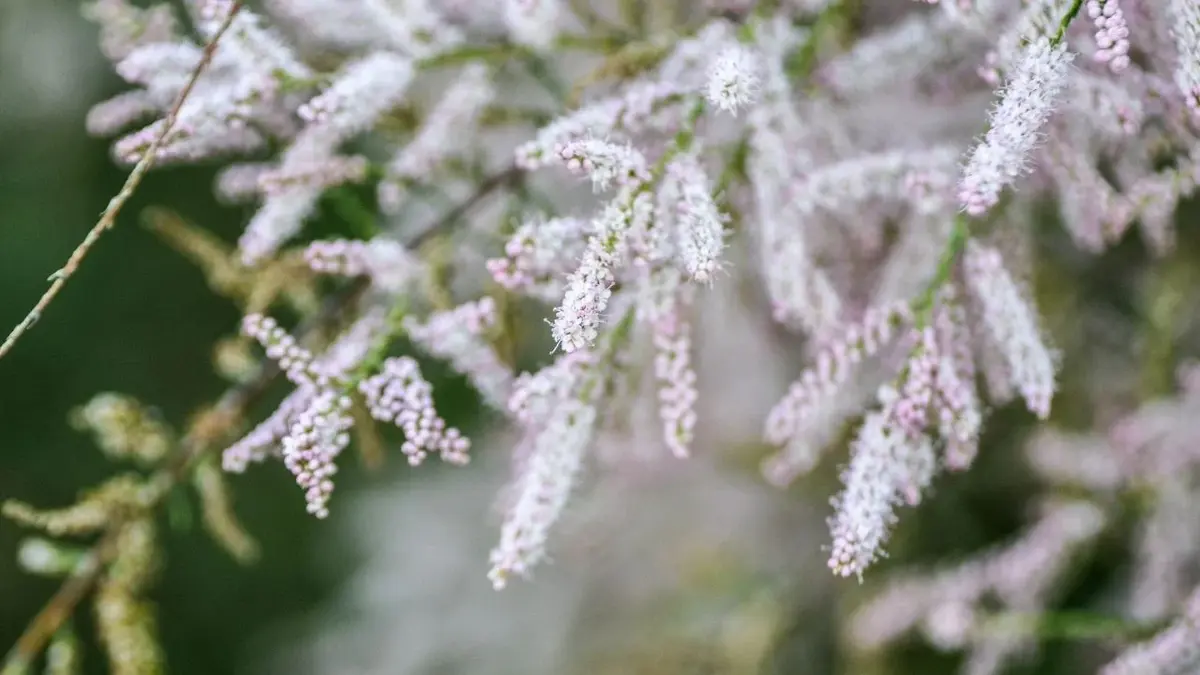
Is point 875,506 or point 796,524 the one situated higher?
point 796,524

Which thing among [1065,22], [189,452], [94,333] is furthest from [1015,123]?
[94,333]

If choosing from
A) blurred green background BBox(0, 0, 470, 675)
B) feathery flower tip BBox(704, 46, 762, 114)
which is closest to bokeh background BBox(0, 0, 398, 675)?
blurred green background BBox(0, 0, 470, 675)

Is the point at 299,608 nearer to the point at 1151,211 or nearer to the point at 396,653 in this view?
the point at 396,653

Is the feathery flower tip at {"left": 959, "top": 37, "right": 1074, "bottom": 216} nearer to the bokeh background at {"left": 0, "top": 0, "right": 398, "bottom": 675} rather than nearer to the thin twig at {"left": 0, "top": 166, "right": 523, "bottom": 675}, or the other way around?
the thin twig at {"left": 0, "top": 166, "right": 523, "bottom": 675}

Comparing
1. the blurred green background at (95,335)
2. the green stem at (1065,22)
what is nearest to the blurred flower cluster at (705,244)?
the green stem at (1065,22)

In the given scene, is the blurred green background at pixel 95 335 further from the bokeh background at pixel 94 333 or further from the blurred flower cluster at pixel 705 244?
the blurred flower cluster at pixel 705 244

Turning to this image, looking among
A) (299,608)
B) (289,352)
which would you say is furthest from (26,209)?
(289,352)

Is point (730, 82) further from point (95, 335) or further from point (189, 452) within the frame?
point (95, 335)

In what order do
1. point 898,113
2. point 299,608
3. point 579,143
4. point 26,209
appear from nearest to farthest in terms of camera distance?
point 579,143 → point 898,113 → point 26,209 → point 299,608
